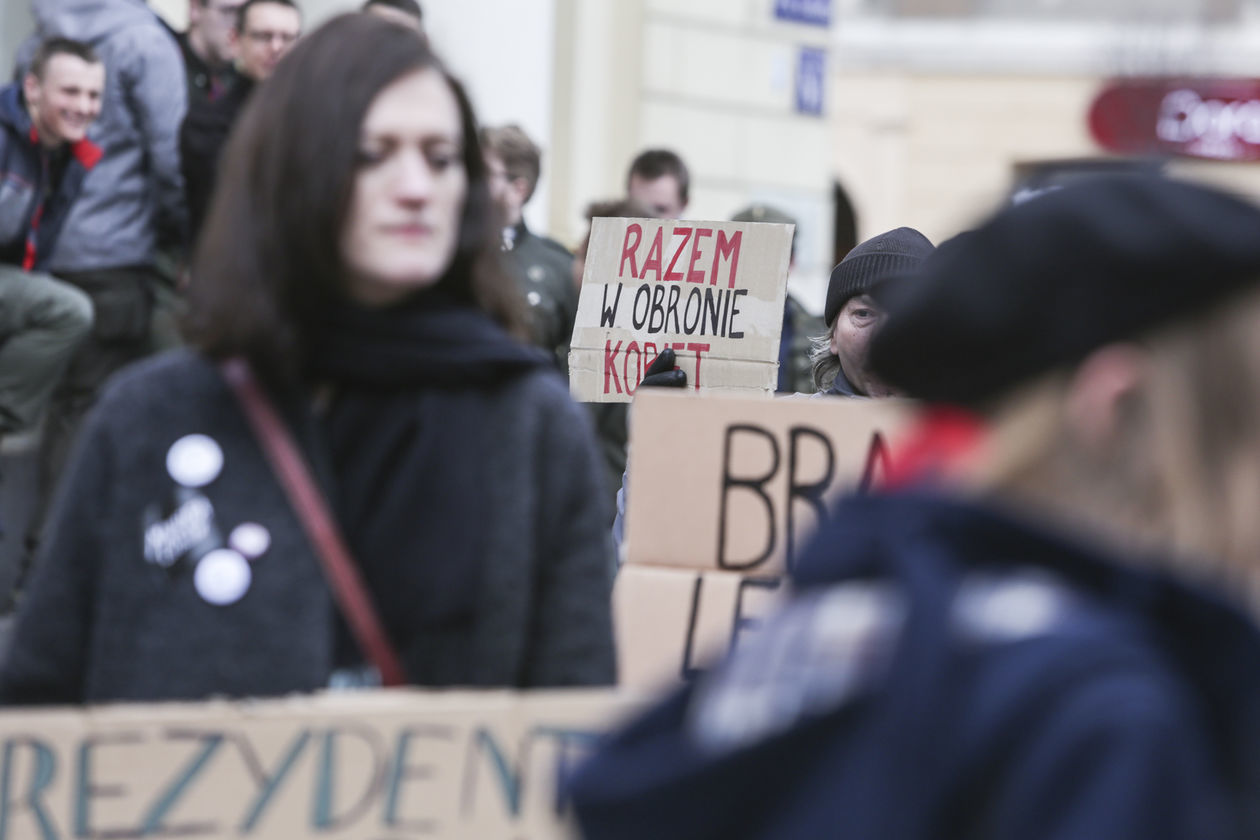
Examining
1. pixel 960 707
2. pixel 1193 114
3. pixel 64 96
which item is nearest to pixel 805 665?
pixel 960 707

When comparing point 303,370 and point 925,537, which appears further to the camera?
point 303,370

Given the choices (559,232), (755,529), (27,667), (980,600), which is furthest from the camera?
(559,232)

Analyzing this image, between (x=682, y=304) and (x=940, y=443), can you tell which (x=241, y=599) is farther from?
(x=682, y=304)

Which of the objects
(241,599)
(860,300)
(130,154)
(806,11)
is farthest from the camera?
(806,11)

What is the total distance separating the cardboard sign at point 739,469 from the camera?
3.35 metres

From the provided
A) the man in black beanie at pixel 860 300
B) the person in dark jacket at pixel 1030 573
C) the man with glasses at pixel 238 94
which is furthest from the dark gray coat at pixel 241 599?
the man with glasses at pixel 238 94

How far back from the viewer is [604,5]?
12.0 m

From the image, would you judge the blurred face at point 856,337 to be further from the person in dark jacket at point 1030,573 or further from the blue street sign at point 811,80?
the blue street sign at point 811,80

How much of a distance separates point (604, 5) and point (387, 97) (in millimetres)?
9822

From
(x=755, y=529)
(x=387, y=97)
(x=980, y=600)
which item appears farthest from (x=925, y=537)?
(x=755, y=529)

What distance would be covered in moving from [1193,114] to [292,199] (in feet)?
74.6

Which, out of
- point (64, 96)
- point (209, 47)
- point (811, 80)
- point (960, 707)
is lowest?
point (960, 707)

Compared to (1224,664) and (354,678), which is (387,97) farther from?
(1224,664)

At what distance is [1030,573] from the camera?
1251 mm
